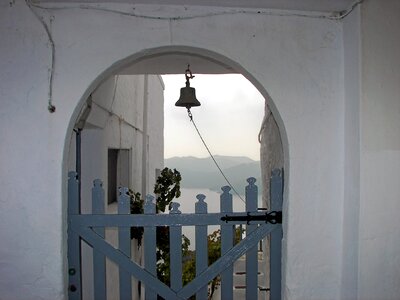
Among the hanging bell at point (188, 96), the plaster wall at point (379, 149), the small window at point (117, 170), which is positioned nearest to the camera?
the plaster wall at point (379, 149)

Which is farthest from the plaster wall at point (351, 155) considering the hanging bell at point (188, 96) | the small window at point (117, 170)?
the small window at point (117, 170)

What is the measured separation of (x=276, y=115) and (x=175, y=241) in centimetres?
108

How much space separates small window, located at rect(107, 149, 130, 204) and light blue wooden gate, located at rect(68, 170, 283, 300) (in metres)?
2.18

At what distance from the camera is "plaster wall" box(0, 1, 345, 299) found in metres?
1.84

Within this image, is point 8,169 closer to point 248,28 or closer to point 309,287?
point 248,28

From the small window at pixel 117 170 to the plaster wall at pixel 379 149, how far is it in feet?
10.8

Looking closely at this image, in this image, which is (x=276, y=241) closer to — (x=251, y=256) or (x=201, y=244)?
(x=251, y=256)

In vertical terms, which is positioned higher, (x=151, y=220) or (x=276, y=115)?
(x=276, y=115)

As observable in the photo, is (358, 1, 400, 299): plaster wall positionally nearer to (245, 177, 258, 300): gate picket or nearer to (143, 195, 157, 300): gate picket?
(245, 177, 258, 300): gate picket

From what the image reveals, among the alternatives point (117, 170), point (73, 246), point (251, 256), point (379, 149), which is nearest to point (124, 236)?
point (73, 246)

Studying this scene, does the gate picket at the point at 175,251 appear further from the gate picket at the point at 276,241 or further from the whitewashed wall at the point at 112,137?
the whitewashed wall at the point at 112,137

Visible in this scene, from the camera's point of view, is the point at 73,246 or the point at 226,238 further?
the point at 226,238

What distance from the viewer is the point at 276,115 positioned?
1986 mm

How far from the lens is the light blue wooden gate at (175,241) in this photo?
212cm
